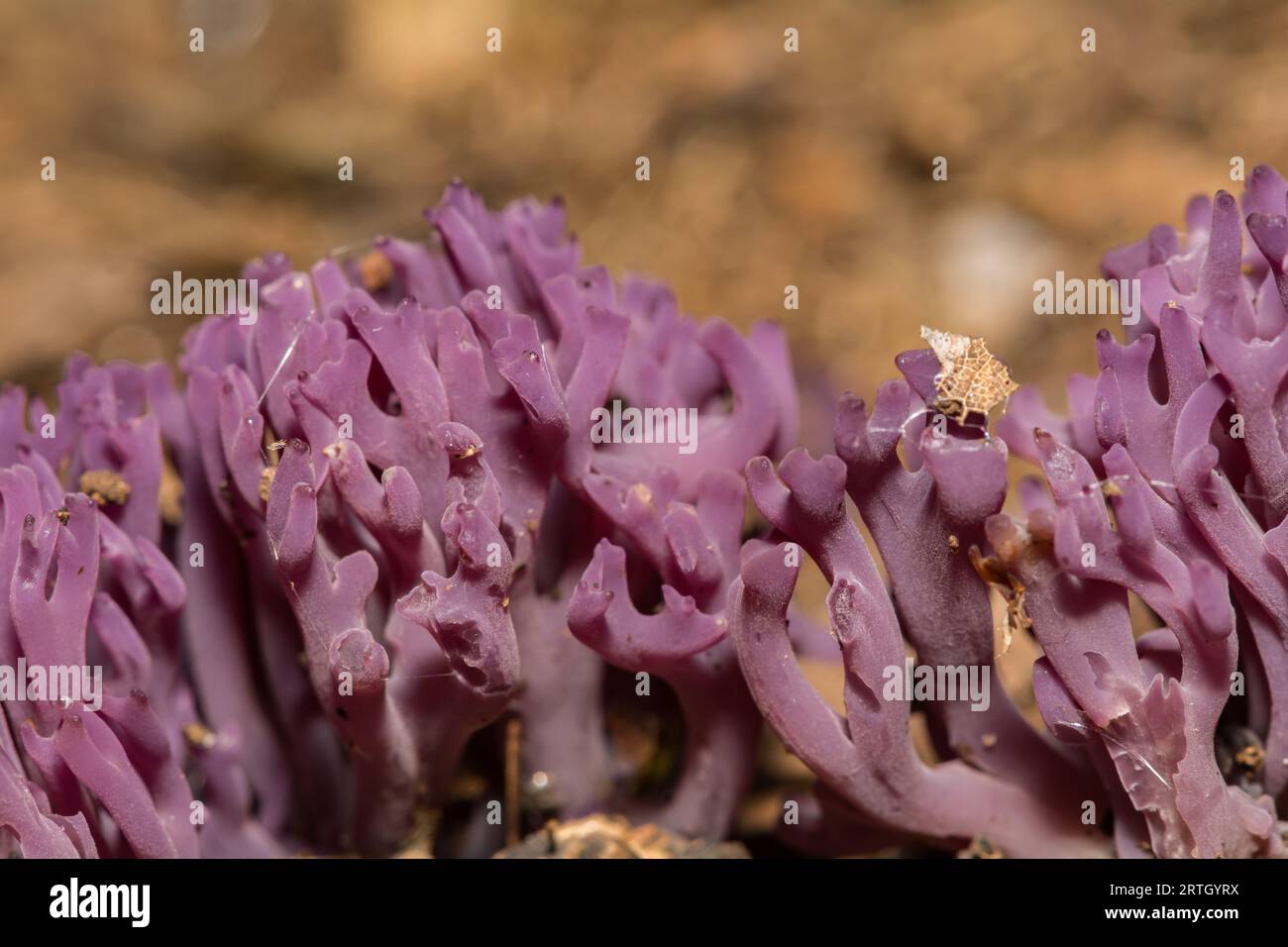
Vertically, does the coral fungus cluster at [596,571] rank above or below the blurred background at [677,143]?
below

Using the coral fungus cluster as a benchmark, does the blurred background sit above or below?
above

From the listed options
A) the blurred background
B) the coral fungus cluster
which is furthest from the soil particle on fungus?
the blurred background

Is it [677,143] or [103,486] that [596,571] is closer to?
[103,486]

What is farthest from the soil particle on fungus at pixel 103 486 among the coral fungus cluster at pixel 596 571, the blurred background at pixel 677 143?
the blurred background at pixel 677 143

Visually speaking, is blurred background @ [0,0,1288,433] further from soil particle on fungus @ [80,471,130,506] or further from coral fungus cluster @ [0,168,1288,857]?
soil particle on fungus @ [80,471,130,506]

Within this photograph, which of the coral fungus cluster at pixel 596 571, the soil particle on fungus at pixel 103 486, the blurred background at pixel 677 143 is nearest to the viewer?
the coral fungus cluster at pixel 596 571

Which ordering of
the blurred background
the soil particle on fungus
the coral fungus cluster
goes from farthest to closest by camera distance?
the blurred background < the soil particle on fungus < the coral fungus cluster

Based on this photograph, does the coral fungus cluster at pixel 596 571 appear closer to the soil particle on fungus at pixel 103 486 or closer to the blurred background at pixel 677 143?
the soil particle on fungus at pixel 103 486
